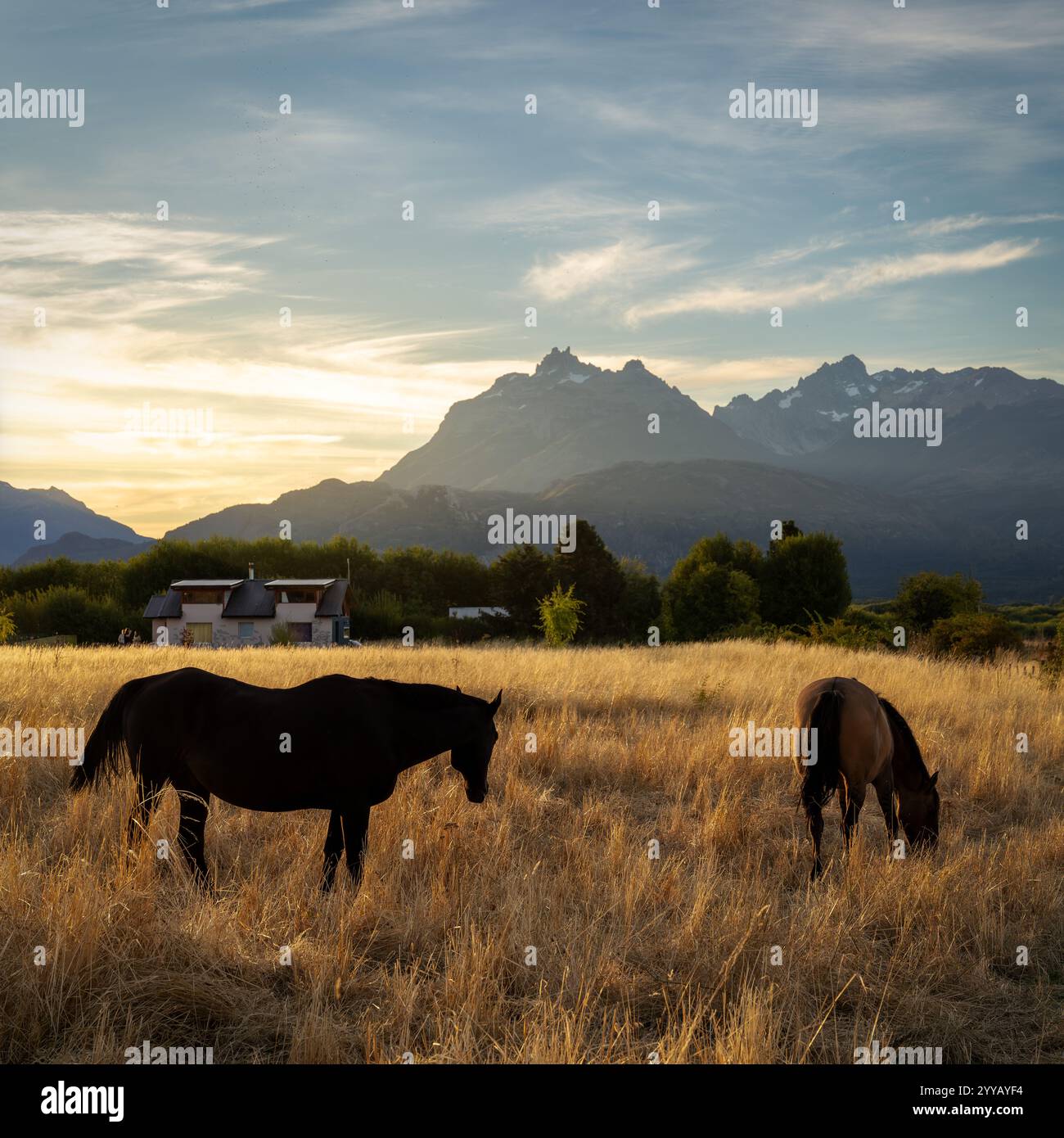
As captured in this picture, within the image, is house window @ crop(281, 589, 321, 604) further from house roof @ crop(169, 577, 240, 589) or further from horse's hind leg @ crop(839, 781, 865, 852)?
horse's hind leg @ crop(839, 781, 865, 852)

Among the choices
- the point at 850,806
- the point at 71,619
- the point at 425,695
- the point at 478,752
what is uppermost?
the point at 425,695

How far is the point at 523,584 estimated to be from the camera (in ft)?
212

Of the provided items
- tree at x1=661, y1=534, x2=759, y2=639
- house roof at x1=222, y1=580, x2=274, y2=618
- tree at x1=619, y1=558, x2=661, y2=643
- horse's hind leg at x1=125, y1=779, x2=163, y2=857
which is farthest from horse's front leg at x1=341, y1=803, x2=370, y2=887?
house roof at x1=222, y1=580, x2=274, y2=618

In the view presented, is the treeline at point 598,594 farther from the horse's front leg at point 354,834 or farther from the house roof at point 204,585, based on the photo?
the horse's front leg at point 354,834

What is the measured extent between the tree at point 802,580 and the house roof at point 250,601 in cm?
3961

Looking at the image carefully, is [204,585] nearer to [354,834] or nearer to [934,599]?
[934,599]

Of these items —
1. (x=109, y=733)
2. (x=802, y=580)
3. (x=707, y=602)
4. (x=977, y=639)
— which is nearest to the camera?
(x=109, y=733)

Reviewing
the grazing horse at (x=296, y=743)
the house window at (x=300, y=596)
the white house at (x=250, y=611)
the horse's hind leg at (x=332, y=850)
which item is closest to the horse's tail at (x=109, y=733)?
the grazing horse at (x=296, y=743)

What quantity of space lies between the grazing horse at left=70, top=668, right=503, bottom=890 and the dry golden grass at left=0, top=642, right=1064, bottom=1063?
1.58ft

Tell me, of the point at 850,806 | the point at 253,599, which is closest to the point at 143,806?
the point at 850,806

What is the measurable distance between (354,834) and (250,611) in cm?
6391

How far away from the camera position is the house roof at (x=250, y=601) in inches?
2608
